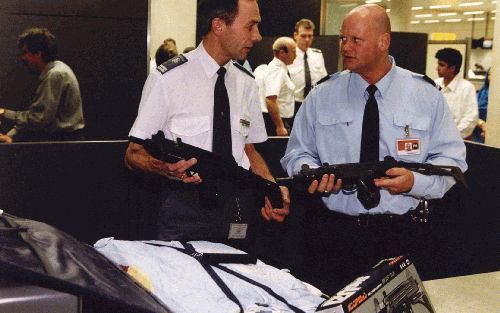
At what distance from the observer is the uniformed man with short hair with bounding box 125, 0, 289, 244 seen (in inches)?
81.4

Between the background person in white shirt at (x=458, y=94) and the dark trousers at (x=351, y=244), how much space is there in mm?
3573

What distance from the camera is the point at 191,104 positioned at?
84.7 inches

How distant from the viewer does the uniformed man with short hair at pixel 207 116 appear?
6.78 feet

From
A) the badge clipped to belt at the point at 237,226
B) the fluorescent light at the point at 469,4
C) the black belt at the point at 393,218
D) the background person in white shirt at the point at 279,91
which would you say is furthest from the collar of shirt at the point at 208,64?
the fluorescent light at the point at 469,4

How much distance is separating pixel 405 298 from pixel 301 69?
6274mm

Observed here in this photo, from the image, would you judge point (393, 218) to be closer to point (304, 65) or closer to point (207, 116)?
point (207, 116)

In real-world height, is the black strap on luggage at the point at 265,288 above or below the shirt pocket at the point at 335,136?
below

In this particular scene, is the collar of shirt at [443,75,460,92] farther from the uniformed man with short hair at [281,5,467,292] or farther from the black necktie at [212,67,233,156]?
the black necktie at [212,67,233,156]

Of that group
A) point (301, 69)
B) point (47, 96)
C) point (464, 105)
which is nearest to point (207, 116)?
point (47, 96)

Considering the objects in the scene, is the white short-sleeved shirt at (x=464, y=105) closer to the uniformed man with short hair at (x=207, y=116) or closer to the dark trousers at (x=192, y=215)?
the uniformed man with short hair at (x=207, y=116)

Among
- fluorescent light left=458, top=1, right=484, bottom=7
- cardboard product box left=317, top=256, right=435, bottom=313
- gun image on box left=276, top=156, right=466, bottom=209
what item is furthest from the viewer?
fluorescent light left=458, top=1, right=484, bottom=7

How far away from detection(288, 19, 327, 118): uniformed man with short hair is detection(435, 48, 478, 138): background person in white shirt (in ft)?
5.69

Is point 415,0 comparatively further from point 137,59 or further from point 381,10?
point 381,10

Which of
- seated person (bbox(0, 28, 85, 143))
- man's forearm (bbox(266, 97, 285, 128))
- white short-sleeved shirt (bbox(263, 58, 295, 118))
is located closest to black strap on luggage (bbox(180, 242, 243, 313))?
seated person (bbox(0, 28, 85, 143))
